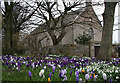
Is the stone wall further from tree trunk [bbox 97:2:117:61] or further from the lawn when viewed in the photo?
the lawn

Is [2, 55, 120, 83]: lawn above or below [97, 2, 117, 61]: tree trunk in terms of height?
below

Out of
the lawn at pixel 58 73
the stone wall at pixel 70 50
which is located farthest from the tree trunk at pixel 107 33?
the stone wall at pixel 70 50

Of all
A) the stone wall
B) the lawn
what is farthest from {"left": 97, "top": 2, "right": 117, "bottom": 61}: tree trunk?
the stone wall

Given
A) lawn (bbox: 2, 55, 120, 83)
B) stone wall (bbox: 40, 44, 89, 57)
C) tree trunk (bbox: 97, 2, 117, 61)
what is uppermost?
tree trunk (bbox: 97, 2, 117, 61)

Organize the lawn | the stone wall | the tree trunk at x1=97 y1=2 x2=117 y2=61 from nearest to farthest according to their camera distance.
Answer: the lawn → the tree trunk at x1=97 y1=2 x2=117 y2=61 → the stone wall

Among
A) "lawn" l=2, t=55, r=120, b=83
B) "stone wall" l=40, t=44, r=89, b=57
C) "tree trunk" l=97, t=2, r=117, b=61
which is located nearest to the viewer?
"lawn" l=2, t=55, r=120, b=83

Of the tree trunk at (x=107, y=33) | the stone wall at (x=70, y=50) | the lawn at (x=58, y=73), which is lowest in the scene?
the stone wall at (x=70, y=50)

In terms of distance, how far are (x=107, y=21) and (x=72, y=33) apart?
20030 millimetres

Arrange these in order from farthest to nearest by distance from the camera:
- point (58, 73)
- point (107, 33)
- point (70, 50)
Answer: point (70, 50), point (107, 33), point (58, 73)

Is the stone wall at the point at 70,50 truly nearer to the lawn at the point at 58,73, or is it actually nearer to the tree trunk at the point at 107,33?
the tree trunk at the point at 107,33

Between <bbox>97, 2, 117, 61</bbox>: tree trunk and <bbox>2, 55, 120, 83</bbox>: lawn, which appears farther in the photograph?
<bbox>97, 2, 117, 61</bbox>: tree trunk

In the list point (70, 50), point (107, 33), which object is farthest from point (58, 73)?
point (70, 50)

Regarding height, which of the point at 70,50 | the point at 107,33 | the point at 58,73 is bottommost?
the point at 70,50

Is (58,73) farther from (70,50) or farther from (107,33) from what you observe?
(70,50)
